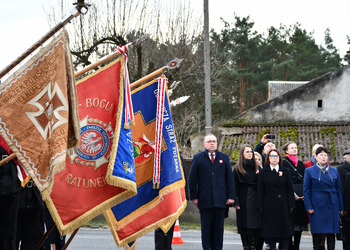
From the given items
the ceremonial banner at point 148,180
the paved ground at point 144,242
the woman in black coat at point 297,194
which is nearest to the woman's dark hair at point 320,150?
the woman in black coat at point 297,194

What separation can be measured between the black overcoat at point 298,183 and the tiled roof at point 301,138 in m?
9.13

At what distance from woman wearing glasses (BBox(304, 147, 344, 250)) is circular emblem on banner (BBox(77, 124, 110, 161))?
4.81 m

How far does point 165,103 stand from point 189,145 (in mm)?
19327

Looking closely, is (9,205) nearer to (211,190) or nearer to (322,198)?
(211,190)

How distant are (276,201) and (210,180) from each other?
3.85 ft

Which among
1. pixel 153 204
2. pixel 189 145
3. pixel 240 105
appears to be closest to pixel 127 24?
pixel 189 145

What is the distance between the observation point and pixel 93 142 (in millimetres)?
7133

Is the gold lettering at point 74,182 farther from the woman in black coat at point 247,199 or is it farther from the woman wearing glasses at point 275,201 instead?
the woman wearing glasses at point 275,201

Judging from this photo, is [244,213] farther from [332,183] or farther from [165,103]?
[165,103]

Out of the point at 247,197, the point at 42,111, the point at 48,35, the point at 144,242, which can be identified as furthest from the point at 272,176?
the point at 48,35

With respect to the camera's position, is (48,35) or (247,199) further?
(247,199)

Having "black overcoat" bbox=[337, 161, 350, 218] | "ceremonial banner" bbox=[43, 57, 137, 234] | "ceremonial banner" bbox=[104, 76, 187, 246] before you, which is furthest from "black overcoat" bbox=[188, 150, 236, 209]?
"ceremonial banner" bbox=[43, 57, 137, 234]

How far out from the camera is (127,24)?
989 inches

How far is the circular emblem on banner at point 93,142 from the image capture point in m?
7.10
